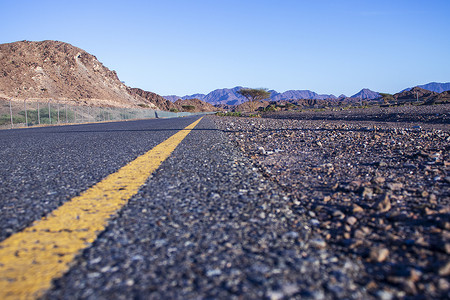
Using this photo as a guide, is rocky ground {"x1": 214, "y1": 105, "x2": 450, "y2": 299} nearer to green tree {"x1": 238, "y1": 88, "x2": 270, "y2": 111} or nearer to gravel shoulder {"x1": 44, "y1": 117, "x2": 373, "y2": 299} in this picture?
gravel shoulder {"x1": 44, "y1": 117, "x2": 373, "y2": 299}

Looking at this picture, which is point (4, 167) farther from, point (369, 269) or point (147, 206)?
point (369, 269)

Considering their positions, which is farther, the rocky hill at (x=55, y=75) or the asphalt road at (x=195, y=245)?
the rocky hill at (x=55, y=75)

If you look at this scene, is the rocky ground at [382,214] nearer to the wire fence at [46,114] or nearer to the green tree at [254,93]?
the wire fence at [46,114]

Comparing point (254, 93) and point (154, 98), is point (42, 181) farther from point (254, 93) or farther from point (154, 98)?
point (154, 98)

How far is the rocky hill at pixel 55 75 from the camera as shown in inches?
1672

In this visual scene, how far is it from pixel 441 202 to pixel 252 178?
46.5 inches

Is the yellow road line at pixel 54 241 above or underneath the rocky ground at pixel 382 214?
above

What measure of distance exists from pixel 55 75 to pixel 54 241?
5546cm

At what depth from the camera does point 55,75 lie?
49438mm

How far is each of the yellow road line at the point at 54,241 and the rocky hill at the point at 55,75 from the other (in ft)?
143

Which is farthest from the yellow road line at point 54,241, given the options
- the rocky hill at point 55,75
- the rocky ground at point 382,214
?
the rocky hill at point 55,75

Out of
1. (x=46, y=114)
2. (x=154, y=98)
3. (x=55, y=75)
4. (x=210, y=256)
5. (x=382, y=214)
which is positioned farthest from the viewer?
(x=154, y=98)

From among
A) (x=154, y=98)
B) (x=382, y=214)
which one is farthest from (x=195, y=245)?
(x=154, y=98)

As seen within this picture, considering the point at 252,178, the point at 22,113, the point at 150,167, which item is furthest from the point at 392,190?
the point at 22,113
